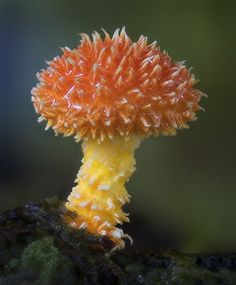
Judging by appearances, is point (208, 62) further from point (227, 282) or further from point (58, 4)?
point (227, 282)

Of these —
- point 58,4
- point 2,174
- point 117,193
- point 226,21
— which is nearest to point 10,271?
point 117,193

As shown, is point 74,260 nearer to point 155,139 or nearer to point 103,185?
point 103,185

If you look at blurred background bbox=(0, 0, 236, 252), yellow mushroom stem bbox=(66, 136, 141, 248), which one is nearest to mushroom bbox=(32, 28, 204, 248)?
yellow mushroom stem bbox=(66, 136, 141, 248)

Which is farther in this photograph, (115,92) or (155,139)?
(155,139)

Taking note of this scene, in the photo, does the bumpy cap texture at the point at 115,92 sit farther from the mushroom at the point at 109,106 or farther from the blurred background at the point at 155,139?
the blurred background at the point at 155,139

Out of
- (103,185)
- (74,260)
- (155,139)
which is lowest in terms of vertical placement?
(74,260)

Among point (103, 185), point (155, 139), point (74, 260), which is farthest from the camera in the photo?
point (155, 139)

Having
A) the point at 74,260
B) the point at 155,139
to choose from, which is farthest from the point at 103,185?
the point at 155,139
